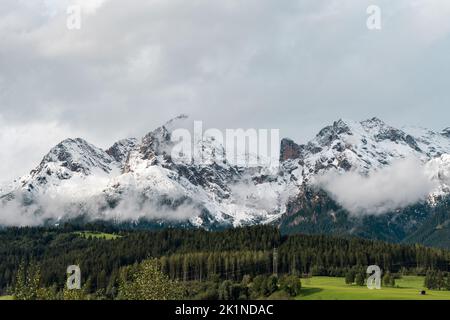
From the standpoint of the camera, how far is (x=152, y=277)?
550 feet
